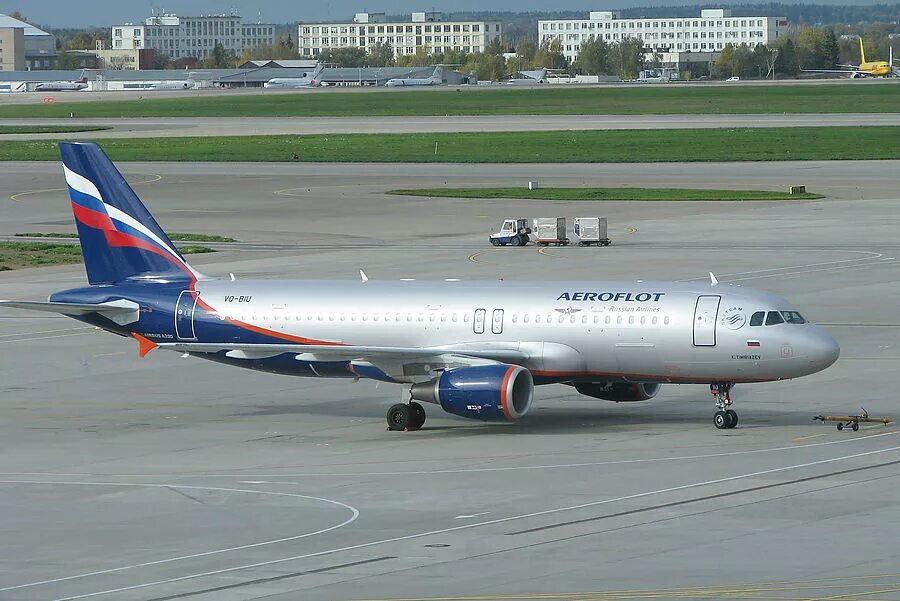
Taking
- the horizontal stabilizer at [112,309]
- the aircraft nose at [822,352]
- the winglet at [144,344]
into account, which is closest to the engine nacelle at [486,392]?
the aircraft nose at [822,352]

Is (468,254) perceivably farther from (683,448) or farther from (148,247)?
(683,448)

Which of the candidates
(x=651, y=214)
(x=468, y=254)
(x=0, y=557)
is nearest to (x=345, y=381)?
(x=0, y=557)

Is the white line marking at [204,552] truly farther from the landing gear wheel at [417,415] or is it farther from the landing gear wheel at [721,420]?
the landing gear wheel at [721,420]

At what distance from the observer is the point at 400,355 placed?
3988cm

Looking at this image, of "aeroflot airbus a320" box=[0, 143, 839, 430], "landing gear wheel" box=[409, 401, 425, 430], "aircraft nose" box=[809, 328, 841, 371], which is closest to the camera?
"aircraft nose" box=[809, 328, 841, 371]

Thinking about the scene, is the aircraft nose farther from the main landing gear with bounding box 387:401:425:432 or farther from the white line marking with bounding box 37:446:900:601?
the main landing gear with bounding box 387:401:425:432

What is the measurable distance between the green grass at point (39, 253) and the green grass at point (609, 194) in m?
32.1

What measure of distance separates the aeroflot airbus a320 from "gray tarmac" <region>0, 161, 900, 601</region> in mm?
1436

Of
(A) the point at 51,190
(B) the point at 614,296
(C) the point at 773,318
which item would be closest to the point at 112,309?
(B) the point at 614,296

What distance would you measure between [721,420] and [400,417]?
8140 millimetres

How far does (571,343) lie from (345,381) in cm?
1123

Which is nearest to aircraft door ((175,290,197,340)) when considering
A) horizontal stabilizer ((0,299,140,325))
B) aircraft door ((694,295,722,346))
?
horizontal stabilizer ((0,299,140,325))

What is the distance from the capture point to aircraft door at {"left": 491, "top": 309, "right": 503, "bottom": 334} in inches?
1591

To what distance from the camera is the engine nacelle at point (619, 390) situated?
41312 mm
